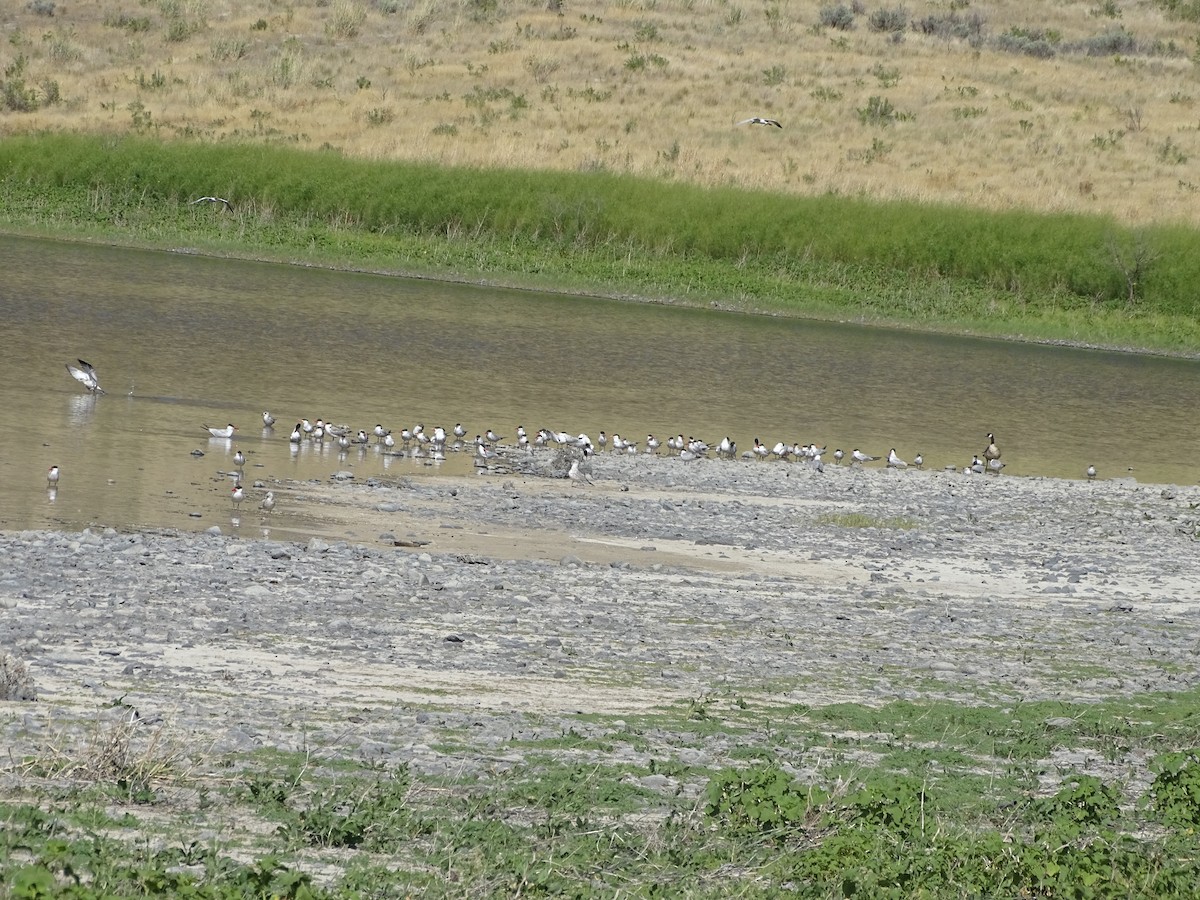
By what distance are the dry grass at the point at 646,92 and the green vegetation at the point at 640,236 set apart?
155 inches

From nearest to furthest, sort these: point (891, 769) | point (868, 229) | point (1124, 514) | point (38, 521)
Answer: point (891, 769), point (38, 521), point (1124, 514), point (868, 229)

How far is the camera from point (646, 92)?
76750mm

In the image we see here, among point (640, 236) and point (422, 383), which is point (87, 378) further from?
point (640, 236)

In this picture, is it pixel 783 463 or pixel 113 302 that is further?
pixel 113 302

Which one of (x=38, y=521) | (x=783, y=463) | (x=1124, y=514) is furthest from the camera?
(x=783, y=463)

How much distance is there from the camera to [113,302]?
134 feet

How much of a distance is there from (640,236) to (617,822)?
53255 mm

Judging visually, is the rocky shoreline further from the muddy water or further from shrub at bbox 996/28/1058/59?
shrub at bbox 996/28/1058/59

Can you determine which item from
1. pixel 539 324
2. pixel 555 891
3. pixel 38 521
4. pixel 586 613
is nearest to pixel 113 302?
pixel 539 324

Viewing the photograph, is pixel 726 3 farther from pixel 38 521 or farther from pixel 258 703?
pixel 258 703

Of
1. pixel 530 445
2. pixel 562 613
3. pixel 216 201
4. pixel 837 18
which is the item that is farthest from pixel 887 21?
pixel 562 613

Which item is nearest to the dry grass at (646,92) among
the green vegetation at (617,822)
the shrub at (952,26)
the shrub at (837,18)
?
the shrub at (837,18)

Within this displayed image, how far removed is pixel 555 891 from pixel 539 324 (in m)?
38.6

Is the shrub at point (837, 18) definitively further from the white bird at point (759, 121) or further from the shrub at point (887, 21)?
the white bird at point (759, 121)
